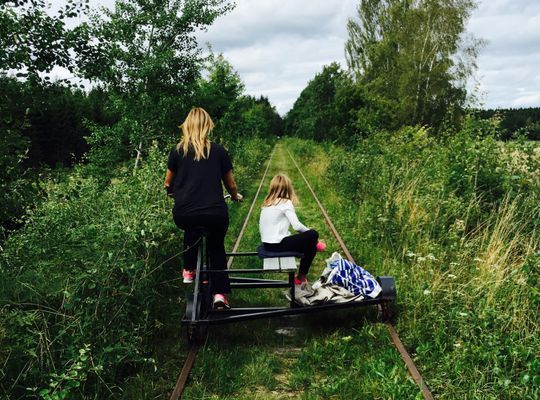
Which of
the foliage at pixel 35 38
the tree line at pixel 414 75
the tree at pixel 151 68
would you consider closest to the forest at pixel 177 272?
the foliage at pixel 35 38

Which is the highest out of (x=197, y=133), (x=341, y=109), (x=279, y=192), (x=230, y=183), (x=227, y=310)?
(x=341, y=109)

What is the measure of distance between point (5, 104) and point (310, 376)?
3535mm

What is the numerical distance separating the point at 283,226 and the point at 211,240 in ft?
2.92

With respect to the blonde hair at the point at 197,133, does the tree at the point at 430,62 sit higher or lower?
higher

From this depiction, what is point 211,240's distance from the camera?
4945 millimetres

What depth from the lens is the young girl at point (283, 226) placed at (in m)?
5.36

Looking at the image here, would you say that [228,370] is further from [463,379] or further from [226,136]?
[226,136]

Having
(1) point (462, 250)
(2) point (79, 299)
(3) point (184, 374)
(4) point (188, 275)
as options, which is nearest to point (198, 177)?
(4) point (188, 275)

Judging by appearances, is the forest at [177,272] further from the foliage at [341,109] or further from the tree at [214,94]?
the foliage at [341,109]

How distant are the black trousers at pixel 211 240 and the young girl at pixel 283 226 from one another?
2.12 ft

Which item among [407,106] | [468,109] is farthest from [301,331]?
[407,106]

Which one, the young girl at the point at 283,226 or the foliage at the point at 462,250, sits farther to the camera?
the young girl at the point at 283,226

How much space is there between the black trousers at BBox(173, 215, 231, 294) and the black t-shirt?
69 millimetres

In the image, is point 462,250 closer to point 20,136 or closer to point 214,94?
point 20,136
